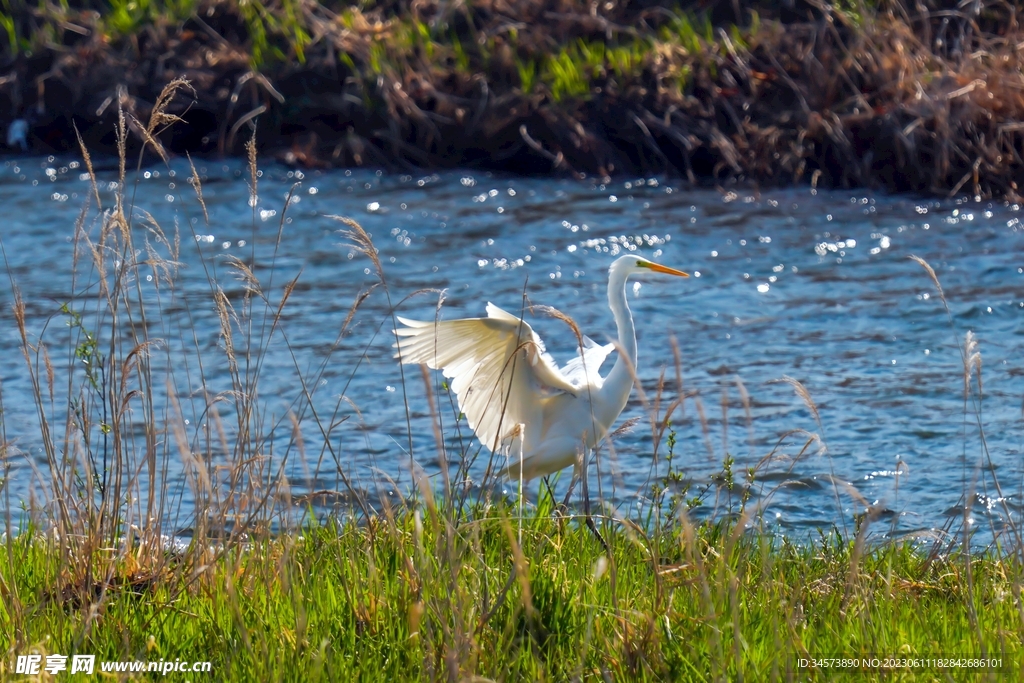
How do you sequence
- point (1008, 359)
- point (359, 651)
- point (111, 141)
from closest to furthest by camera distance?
point (359, 651)
point (1008, 359)
point (111, 141)

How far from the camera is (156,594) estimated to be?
255 centimetres

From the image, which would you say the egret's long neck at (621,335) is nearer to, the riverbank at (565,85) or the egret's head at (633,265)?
the egret's head at (633,265)

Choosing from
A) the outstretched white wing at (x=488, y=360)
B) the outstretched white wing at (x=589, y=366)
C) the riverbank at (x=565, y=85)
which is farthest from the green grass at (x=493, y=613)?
→ the riverbank at (x=565, y=85)

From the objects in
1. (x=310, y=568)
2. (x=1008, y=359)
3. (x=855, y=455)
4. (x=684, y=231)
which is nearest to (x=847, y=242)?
(x=684, y=231)

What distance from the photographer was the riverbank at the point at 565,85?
28.0 feet

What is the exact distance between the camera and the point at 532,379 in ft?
12.8

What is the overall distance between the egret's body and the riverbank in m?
4.92

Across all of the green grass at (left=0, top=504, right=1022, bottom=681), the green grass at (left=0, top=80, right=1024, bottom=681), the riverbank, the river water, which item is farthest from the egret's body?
the riverbank

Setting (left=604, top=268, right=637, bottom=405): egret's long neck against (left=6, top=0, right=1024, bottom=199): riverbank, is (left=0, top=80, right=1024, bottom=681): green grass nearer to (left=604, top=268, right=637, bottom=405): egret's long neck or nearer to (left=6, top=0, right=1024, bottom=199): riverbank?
(left=604, top=268, right=637, bottom=405): egret's long neck

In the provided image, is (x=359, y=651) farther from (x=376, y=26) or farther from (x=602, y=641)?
(x=376, y=26)

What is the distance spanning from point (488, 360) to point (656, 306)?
2948 mm

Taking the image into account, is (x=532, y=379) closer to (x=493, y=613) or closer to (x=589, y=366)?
(x=589, y=366)

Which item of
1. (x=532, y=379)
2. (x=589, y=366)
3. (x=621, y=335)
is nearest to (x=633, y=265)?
(x=621, y=335)

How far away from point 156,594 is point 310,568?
0.31 metres
